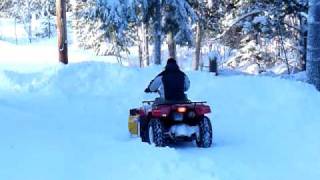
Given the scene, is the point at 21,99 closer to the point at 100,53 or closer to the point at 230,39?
the point at 230,39

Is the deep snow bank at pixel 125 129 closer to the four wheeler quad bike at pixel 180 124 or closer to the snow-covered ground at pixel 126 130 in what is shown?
the snow-covered ground at pixel 126 130

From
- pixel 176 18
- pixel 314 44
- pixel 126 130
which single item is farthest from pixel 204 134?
pixel 176 18

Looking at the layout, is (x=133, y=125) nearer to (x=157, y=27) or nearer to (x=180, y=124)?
(x=180, y=124)

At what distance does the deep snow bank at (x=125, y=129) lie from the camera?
7898 mm

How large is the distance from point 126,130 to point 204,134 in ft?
8.02

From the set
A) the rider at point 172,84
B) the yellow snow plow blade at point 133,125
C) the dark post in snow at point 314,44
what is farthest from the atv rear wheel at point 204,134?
the dark post in snow at point 314,44

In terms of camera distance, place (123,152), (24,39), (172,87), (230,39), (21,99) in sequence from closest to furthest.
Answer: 1. (123,152)
2. (172,87)
3. (21,99)
4. (230,39)
5. (24,39)

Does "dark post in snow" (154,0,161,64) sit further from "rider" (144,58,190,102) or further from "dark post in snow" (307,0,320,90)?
"rider" (144,58,190,102)

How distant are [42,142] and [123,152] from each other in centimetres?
133

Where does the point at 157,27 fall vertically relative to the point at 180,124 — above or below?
above

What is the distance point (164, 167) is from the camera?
25.8 ft

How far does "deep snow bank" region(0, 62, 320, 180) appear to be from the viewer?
7.90 meters

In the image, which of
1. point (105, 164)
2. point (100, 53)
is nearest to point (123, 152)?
point (105, 164)

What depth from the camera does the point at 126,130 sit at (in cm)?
1163
